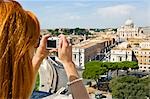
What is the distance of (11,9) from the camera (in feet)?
0.68

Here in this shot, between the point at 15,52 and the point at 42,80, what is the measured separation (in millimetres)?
5563

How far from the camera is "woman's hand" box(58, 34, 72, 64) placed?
268 millimetres

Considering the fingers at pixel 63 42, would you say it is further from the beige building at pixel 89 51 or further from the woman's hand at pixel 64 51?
the beige building at pixel 89 51

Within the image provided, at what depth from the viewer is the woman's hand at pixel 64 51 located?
0.27 meters

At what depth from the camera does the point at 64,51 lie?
10.6 inches

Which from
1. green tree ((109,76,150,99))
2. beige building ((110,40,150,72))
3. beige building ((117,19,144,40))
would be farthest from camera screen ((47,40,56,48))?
beige building ((117,19,144,40))

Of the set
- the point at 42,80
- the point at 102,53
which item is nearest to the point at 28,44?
the point at 42,80

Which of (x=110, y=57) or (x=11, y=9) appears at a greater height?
(x=11, y=9)

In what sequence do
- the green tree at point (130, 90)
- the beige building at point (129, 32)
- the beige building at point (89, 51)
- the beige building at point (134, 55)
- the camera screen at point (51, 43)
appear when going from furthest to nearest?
the beige building at point (129, 32), the beige building at point (89, 51), the beige building at point (134, 55), the green tree at point (130, 90), the camera screen at point (51, 43)

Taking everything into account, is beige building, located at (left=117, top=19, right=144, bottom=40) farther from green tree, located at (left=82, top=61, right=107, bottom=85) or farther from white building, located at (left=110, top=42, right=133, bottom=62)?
green tree, located at (left=82, top=61, right=107, bottom=85)

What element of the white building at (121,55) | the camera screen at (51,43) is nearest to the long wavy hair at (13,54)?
the camera screen at (51,43)

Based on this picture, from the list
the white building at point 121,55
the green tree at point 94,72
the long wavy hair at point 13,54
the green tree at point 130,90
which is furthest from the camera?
the white building at point 121,55

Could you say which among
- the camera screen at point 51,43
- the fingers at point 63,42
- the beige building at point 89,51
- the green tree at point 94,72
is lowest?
the beige building at point 89,51

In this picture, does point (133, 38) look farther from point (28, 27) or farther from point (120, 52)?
point (28, 27)
